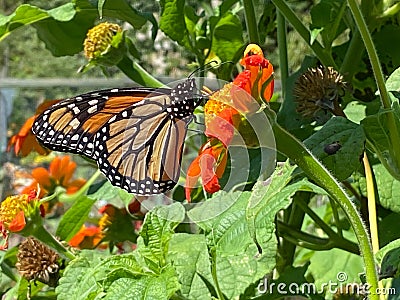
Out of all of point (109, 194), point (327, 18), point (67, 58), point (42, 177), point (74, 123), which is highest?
point (327, 18)

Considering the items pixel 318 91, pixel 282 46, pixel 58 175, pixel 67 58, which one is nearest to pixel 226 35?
pixel 282 46

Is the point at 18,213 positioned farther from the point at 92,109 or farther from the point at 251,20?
the point at 251,20

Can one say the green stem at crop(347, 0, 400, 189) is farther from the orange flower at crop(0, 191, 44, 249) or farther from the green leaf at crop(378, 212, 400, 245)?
the orange flower at crop(0, 191, 44, 249)

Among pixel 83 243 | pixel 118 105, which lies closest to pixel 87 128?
pixel 118 105

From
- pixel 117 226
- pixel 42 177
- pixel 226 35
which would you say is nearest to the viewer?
pixel 226 35

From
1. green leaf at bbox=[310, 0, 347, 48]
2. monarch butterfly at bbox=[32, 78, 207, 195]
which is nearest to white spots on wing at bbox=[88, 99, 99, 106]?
monarch butterfly at bbox=[32, 78, 207, 195]

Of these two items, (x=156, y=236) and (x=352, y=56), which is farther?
(x=352, y=56)
